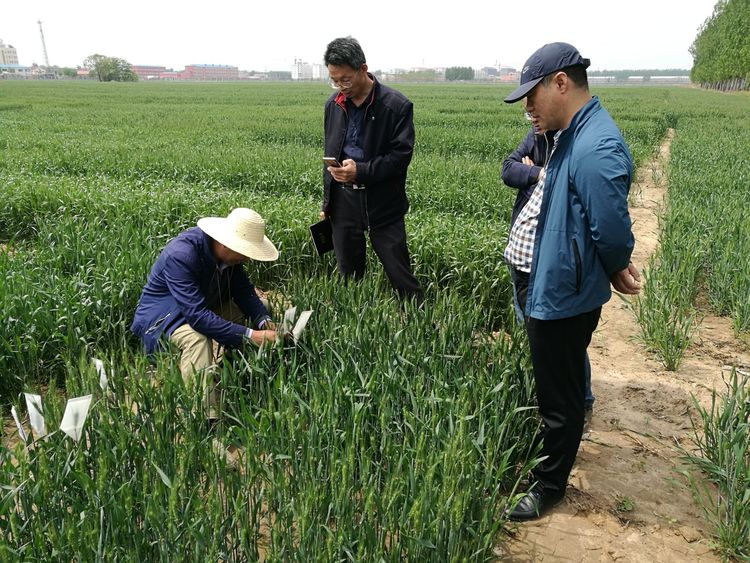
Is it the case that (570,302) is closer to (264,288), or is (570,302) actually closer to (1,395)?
(1,395)

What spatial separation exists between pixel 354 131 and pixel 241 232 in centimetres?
110

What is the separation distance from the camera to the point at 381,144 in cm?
364

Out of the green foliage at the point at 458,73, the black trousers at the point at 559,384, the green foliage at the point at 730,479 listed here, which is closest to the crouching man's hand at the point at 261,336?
the black trousers at the point at 559,384

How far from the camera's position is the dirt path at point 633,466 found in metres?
2.37

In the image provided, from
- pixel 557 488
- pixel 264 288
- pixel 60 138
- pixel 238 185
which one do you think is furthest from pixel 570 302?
pixel 60 138

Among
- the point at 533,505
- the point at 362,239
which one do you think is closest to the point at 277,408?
the point at 533,505

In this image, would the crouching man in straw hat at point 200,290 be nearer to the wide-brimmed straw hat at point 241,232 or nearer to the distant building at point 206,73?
the wide-brimmed straw hat at point 241,232

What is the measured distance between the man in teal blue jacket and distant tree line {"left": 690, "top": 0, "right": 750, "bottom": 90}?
53496 millimetres

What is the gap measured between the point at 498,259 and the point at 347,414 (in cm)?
273

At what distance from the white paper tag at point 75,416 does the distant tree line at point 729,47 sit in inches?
2160

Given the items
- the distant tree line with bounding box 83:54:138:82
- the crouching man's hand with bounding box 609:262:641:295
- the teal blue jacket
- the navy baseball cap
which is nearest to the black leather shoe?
the teal blue jacket

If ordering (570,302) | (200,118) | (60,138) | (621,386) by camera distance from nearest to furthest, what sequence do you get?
1. (570,302)
2. (621,386)
3. (60,138)
4. (200,118)

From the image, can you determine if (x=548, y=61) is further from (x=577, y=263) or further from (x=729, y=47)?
(x=729, y=47)

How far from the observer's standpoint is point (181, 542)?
1747mm
